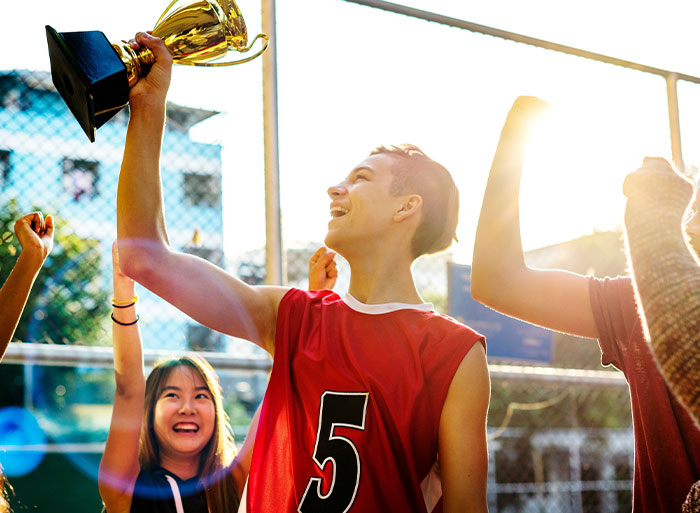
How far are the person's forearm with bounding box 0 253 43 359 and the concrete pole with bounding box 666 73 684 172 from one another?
10.0 ft

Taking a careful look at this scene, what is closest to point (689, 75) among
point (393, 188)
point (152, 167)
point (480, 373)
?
point (393, 188)

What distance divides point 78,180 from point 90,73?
2945 millimetres

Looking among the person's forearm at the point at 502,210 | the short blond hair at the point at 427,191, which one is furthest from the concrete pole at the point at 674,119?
the person's forearm at the point at 502,210

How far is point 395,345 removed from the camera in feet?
5.69

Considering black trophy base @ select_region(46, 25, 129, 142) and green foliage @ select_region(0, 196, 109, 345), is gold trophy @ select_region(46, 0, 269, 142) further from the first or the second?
green foliage @ select_region(0, 196, 109, 345)

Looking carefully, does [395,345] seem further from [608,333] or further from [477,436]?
[608,333]

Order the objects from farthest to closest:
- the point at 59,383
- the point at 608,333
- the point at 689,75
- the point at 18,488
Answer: the point at 59,383 < the point at 689,75 < the point at 18,488 < the point at 608,333

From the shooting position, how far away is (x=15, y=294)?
1966 mm

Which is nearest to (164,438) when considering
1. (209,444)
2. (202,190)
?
(209,444)

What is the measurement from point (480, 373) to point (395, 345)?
21 cm

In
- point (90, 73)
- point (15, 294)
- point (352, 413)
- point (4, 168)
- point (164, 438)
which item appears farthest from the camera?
point (4, 168)

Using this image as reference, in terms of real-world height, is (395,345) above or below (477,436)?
above

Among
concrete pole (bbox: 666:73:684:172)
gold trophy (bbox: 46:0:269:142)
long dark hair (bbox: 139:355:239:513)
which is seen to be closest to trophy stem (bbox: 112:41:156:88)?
gold trophy (bbox: 46:0:269:142)

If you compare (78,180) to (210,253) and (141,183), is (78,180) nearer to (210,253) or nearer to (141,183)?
(210,253)
